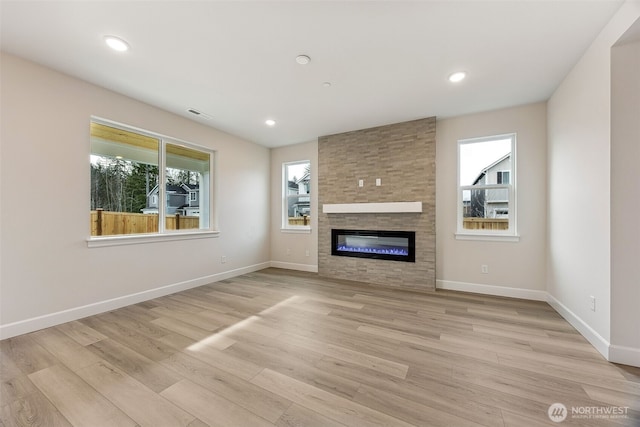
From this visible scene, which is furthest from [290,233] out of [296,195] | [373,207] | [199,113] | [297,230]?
[199,113]

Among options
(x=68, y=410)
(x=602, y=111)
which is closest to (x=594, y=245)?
(x=602, y=111)

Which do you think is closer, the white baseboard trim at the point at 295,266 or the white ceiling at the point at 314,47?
the white ceiling at the point at 314,47

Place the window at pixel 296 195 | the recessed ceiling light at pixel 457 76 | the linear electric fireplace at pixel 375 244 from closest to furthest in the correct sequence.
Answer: the recessed ceiling light at pixel 457 76 < the linear electric fireplace at pixel 375 244 < the window at pixel 296 195

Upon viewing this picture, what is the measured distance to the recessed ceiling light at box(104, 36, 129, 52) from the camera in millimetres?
2121

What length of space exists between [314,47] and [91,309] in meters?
3.68

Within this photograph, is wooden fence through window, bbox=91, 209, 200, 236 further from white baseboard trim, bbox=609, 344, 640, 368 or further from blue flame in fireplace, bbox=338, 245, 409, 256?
white baseboard trim, bbox=609, 344, 640, 368

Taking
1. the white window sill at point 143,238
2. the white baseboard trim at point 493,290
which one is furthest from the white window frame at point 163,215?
the white baseboard trim at point 493,290

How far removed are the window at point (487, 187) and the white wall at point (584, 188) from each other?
18.8 inches

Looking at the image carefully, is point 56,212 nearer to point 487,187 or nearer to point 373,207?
point 373,207

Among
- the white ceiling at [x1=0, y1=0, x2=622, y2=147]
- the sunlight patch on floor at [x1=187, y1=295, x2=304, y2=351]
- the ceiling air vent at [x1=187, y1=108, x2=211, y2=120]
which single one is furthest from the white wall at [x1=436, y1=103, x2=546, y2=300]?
the ceiling air vent at [x1=187, y1=108, x2=211, y2=120]

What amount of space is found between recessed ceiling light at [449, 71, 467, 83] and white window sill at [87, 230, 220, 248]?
4.07 meters

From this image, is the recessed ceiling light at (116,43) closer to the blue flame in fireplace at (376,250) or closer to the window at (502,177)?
the blue flame in fireplace at (376,250)

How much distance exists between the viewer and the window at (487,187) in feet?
11.8

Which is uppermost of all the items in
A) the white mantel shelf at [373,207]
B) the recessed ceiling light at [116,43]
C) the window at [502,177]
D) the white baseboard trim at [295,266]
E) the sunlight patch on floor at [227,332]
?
the recessed ceiling light at [116,43]
